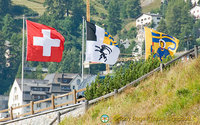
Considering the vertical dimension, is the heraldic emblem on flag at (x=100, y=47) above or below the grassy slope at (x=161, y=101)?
above

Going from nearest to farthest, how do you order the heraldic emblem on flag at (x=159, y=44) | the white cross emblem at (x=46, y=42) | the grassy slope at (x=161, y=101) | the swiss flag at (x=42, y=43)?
1. the grassy slope at (x=161, y=101)
2. the swiss flag at (x=42, y=43)
3. the white cross emblem at (x=46, y=42)
4. the heraldic emblem on flag at (x=159, y=44)

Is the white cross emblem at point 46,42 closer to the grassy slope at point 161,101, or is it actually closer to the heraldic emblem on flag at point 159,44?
the heraldic emblem on flag at point 159,44

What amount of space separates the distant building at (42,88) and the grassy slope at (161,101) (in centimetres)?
11666

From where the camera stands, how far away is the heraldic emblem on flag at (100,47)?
34.8 metres

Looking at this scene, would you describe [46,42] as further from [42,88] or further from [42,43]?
[42,88]

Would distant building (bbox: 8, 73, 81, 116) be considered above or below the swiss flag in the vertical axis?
below

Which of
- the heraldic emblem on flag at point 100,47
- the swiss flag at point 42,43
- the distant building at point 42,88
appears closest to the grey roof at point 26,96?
the distant building at point 42,88

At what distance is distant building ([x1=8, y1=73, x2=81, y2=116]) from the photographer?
154375 millimetres

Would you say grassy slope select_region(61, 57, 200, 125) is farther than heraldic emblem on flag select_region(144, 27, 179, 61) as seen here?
No

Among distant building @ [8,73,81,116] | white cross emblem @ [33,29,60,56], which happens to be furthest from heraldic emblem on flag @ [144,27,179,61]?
distant building @ [8,73,81,116]

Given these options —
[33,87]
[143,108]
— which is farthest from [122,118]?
[33,87]

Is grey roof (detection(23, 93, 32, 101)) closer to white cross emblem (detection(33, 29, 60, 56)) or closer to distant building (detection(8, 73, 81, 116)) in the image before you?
distant building (detection(8, 73, 81, 116))

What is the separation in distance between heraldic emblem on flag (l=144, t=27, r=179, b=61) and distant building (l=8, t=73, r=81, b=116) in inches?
4146

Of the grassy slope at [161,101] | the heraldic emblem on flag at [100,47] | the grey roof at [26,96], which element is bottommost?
the grey roof at [26,96]
